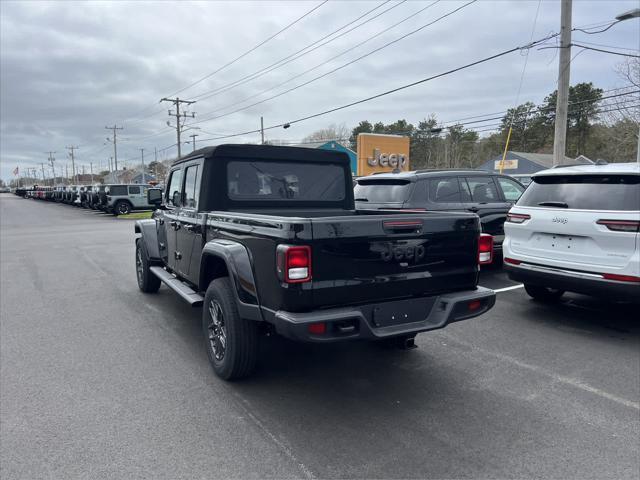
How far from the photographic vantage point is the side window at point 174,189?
5762 millimetres

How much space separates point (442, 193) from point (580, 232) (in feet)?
9.66

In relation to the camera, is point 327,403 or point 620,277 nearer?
point 327,403

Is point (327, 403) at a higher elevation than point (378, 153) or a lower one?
lower

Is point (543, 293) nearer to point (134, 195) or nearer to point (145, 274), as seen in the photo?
point (145, 274)

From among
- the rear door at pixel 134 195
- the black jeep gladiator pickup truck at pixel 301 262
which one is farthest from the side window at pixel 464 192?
the rear door at pixel 134 195

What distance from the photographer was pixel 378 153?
103 ft

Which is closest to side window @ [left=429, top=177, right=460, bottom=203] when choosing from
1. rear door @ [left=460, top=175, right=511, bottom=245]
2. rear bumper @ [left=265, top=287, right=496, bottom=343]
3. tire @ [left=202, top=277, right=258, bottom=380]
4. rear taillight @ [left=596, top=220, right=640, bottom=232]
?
rear door @ [left=460, top=175, right=511, bottom=245]

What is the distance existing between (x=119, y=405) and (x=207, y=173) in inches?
90.7

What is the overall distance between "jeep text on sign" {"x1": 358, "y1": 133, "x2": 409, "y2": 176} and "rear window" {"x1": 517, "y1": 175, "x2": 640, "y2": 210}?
24652mm

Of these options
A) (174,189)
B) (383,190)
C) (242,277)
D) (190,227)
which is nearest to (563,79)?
(383,190)

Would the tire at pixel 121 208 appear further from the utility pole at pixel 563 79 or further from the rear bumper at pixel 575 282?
the rear bumper at pixel 575 282

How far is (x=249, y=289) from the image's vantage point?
3584 mm

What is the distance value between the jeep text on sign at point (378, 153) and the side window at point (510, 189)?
21079mm

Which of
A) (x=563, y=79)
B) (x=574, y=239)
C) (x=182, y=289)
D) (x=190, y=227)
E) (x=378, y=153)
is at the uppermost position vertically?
(x=563, y=79)
